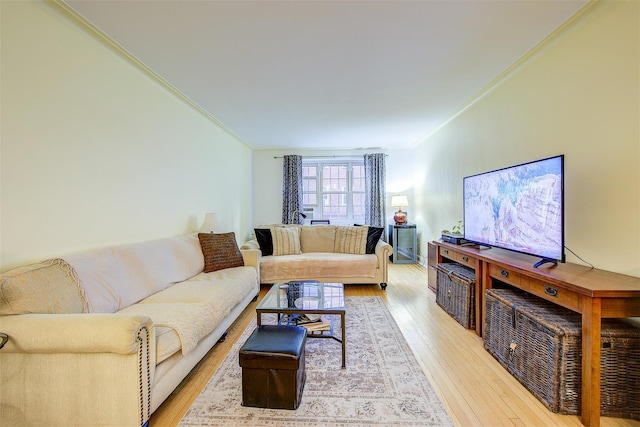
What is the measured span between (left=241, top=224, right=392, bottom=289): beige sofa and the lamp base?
1.41 m

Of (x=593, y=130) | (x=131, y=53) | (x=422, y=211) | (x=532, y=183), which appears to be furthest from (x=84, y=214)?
(x=422, y=211)

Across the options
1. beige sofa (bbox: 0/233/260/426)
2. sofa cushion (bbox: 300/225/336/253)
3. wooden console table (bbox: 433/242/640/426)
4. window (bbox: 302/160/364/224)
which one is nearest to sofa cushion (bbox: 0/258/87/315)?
beige sofa (bbox: 0/233/260/426)

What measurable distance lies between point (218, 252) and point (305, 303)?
4.57ft

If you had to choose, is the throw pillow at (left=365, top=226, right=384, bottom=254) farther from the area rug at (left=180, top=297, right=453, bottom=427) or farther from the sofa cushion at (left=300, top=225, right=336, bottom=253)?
the area rug at (left=180, top=297, right=453, bottom=427)

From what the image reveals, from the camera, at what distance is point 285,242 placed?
A: 419 cm

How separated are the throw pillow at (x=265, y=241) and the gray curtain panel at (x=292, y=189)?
1.56m

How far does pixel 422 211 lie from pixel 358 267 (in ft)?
7.12

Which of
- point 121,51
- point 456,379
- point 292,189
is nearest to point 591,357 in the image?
point 456,379

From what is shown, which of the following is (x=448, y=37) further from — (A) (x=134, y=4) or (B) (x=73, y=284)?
(B) (x=73, y=284)

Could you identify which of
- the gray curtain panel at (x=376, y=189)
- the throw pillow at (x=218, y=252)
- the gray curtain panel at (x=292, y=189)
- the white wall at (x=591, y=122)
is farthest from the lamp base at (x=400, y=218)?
the throw pillow at (x=218, y=252)

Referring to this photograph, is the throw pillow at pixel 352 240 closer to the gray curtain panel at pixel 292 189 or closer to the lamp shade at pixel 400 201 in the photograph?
the lamp shade at pixel 400 201

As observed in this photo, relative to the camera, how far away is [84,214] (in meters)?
1.93

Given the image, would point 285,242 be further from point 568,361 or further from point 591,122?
point 591,122

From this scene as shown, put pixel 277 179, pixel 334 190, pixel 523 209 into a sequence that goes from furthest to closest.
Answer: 1. pixel 334 190
2. pixel 277 179
3. pixel 523 209
